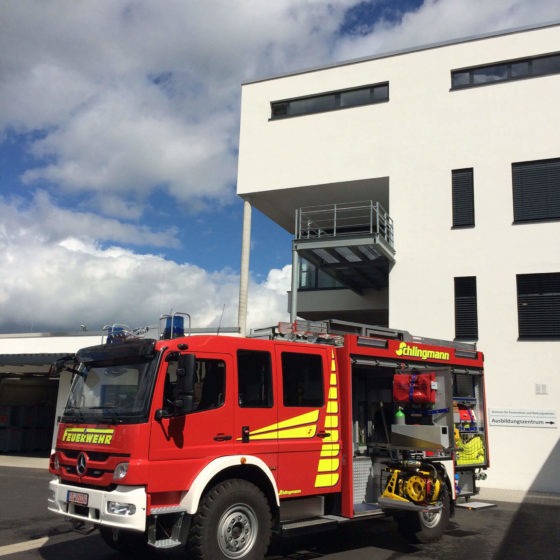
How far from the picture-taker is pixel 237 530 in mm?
6414

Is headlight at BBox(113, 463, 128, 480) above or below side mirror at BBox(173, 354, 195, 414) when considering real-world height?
below

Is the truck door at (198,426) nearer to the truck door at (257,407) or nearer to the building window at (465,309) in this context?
the truck door at (257,407)

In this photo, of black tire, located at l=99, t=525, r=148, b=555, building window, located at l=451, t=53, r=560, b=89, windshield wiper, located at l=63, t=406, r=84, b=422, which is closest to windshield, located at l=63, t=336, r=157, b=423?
→ windshield wiper, located at l=63, t=406, r=84, b=422

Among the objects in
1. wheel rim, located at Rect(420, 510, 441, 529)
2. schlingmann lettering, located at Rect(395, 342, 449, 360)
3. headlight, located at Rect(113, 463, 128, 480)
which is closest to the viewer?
headlight, located at Rect(113, 463, 128, 480)

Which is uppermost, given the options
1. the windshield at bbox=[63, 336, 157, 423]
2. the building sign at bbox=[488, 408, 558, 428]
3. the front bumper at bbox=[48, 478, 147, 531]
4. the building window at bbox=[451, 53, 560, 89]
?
the building window at bbox=[451, 53, 560, 89]

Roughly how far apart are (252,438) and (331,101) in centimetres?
1473

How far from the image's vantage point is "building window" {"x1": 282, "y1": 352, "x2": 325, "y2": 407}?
7328 mm

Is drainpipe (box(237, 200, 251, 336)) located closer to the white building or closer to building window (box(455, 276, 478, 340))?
the white building

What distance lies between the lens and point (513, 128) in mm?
16484

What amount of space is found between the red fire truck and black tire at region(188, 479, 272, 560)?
0.05ft

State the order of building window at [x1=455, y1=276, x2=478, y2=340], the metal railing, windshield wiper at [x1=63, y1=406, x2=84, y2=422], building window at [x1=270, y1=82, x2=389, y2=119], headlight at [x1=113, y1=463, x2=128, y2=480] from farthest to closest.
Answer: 1. the metal railing
2. building window at [x1=270, y1=82, x2=389, y2=119]
3. building window at [x1=455, y1=276, x2=478, y2=340]
4. windshield wiper at [x1=63, y1=406, x2=84, y2=422]
5. headlight at [x1=113, y1=463, x2=128, y2=480]

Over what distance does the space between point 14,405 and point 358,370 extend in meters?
19.6

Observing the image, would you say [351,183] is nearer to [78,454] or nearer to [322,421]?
[322,421]

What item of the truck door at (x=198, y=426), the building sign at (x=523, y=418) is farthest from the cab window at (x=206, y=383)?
the building sign at (x=523, y=418)
